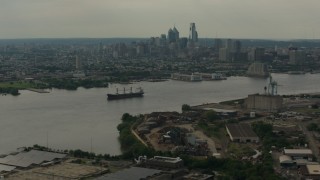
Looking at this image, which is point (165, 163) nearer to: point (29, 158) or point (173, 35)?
point (29, 158)

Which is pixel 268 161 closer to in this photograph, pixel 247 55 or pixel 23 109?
pixel 23 109

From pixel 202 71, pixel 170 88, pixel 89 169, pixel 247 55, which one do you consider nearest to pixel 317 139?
pixel 89 169

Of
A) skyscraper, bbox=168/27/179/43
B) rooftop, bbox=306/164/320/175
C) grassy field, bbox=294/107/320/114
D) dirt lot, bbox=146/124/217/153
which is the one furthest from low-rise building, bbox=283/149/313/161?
skyscraper, bbox=168/27/179/43

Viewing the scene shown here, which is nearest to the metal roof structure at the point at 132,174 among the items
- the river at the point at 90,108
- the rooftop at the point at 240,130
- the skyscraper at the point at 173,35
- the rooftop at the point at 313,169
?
the river at the point at 90,108

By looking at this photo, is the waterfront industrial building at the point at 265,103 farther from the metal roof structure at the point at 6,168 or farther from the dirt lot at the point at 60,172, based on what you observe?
the metal roof structure at the point at 6,168

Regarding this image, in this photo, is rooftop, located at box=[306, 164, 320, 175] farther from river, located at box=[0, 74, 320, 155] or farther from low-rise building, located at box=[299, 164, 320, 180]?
river, located at box=[0, 74, 320, 155]
